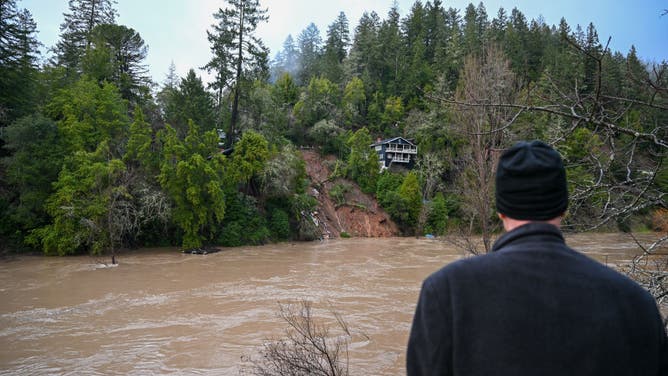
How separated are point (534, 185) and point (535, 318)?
1.56 feet

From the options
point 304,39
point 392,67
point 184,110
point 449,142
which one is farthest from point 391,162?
point 304,39

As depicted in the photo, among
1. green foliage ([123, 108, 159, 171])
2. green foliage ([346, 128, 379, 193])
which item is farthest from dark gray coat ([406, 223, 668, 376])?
green foliage ([346, 128, 379, 193])

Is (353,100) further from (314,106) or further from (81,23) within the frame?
(81,23)

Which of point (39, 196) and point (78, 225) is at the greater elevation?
Answer: point (39, 196)

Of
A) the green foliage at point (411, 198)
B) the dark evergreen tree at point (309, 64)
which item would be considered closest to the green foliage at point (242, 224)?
the green foliage at point (411, 198)

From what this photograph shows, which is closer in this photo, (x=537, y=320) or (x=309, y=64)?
(x=537, y=320)

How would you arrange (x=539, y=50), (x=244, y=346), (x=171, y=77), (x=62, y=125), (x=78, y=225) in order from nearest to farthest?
(x=244, y=346)
(x=78, y=225)
(x=62, y=125)
(x=539, y=50)
(x=171, y=77)

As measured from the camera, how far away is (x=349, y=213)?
1337 inches

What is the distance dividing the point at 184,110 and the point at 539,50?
1904 inches

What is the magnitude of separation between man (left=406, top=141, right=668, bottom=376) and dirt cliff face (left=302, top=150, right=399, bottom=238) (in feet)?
97.3

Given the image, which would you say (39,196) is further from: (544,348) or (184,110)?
(544,348)

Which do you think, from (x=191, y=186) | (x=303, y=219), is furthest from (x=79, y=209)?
(x=303, y=219)

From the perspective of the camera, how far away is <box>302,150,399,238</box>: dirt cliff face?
32.6m

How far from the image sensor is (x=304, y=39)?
88438 millimetres
